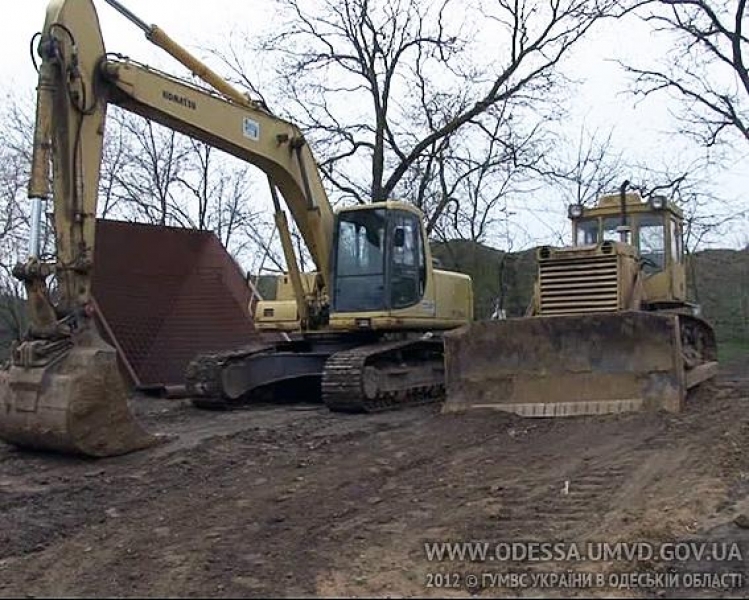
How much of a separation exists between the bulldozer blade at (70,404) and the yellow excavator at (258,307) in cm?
1

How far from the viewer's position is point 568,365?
33.7 ft

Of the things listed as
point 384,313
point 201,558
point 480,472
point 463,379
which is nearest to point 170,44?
point 384,313

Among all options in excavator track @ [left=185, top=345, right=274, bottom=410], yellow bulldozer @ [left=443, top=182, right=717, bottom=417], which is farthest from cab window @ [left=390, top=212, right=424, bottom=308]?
excavator track @ [left=185, top=345, right=274, bottom=410]

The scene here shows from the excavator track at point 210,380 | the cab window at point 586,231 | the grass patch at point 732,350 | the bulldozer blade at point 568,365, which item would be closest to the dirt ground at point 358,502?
the bulldozer blade at point 568,365

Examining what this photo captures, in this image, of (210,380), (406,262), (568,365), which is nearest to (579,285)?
(568,365)

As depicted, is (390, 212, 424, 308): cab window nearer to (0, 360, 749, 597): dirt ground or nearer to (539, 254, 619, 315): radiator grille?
(539, 254, 619, 315): radiator grille

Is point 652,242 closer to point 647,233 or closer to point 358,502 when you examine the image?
point 647,233

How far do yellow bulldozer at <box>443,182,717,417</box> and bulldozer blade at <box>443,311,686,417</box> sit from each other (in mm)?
10

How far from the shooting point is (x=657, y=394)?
9.87 m

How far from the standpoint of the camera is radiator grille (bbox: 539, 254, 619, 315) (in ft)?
35.7

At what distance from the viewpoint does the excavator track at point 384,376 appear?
11.5m

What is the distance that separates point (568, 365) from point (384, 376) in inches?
105

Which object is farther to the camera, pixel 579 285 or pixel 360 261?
pixel 360 261

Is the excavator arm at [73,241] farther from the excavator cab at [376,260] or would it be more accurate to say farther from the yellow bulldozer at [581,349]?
the yellow bulldozer at [581,349]
